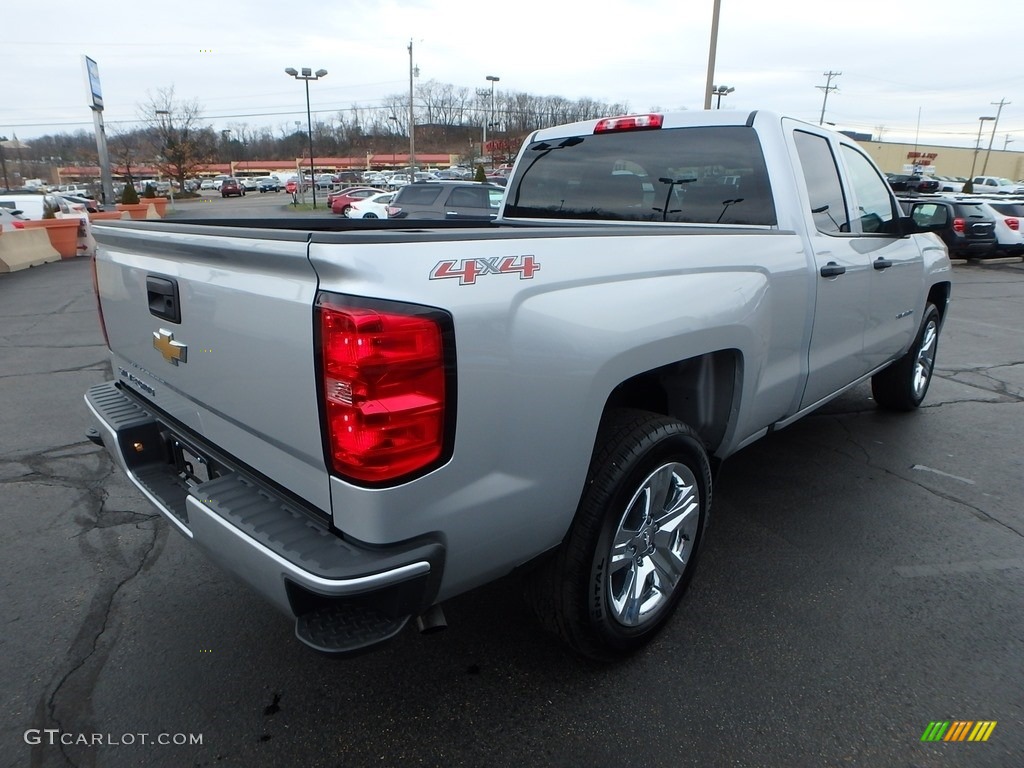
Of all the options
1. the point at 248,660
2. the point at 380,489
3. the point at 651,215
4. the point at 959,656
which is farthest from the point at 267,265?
the point at 959,656

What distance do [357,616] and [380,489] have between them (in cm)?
40

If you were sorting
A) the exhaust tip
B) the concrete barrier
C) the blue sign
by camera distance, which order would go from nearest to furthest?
the exhaust tip, the concrete barrier, the blue sign

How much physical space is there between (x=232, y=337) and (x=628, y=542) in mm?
1521

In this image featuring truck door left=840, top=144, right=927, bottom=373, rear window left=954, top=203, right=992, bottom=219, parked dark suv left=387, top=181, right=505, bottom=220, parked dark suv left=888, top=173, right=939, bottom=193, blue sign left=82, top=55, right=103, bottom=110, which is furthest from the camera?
parked dark suv left=888, top=173, right=939, bottom=193

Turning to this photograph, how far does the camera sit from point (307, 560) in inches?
68.9

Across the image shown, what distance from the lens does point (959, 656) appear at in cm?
262

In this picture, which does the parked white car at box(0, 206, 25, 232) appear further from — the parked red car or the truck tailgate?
the truck tailgate

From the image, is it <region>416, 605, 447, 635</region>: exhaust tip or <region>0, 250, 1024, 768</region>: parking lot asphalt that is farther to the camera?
<region>0, 250, 1024, 768</region>: parking lot asphalt

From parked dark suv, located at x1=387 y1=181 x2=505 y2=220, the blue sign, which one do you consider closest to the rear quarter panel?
parked dark suv, located at x1=387 y1=181 x2=505 y2=220

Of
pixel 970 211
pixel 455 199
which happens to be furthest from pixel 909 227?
A: pixel 970 211

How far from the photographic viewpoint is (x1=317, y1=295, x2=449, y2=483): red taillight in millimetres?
1647

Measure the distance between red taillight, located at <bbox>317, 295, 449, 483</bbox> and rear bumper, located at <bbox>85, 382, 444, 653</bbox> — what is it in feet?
0.72

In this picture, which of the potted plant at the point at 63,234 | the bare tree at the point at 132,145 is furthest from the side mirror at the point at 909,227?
the bare tree at the point at 132,145

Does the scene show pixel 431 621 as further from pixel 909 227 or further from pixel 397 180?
pixel 397 180
